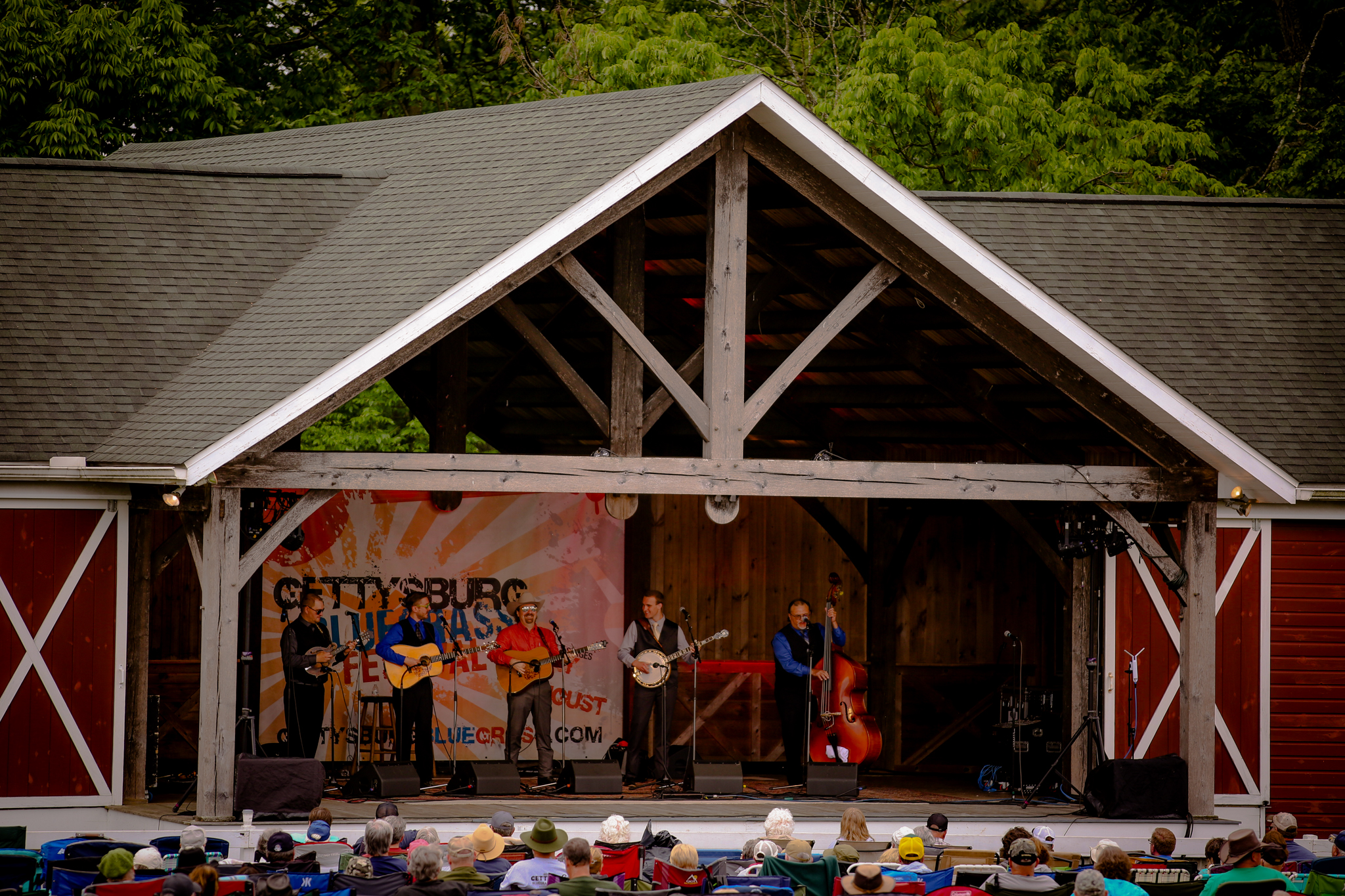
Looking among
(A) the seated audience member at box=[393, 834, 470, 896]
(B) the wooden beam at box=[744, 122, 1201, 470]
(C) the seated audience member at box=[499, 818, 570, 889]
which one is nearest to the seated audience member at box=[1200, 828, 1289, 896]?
(C) the seated audience member at box=[499, 818, 570, 889]

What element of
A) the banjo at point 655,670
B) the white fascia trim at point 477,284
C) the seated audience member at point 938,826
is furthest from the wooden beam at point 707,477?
the seated audience member at point 938,826

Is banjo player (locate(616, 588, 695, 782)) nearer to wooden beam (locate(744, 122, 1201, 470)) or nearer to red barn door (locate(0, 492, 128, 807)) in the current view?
wooden beam (locate(744, 122, 1201, 470))

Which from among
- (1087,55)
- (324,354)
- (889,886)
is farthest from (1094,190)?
(889,886)

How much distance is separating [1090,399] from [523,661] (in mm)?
4727

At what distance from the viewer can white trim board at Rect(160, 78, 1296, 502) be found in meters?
10.4

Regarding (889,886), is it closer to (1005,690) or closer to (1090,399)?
(1090,399)

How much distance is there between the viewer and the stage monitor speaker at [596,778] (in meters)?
12.2

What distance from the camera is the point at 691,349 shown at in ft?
49.6

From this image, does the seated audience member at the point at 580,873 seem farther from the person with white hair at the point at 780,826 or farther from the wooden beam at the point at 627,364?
the wooden beam at the point at 627,364

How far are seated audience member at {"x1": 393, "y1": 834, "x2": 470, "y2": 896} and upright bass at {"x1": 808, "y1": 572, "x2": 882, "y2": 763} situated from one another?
238 inches

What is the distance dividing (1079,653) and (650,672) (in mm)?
3444

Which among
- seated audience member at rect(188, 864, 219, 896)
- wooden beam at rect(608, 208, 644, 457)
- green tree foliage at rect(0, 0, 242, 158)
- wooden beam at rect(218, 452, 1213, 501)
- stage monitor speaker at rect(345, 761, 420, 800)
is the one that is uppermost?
green tree foliage at rect(0, 0, 242, 158)

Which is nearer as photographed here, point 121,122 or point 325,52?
point 121,122

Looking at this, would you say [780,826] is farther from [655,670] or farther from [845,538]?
[845,538]
